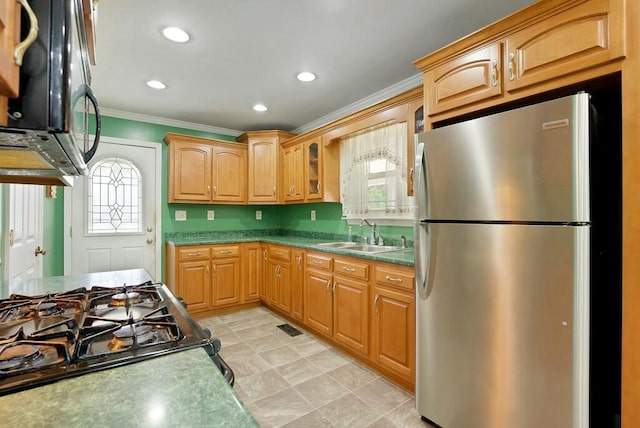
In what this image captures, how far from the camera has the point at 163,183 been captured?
3875mm

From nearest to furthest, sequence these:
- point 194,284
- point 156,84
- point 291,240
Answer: point 156,84 → point 194,284 → point 291,240

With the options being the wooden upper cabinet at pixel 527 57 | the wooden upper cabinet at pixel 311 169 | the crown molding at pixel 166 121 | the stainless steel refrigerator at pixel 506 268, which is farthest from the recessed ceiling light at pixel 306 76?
the crown molding at pixel 166 121

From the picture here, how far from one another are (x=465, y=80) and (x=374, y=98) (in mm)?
1586

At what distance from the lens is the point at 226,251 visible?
3.72 meters

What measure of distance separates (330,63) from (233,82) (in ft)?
3.07

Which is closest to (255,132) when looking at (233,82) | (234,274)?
(233,82)

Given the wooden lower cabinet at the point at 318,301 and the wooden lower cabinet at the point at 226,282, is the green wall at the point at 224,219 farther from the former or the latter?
the wooden lower cabinet at the point at 318,301

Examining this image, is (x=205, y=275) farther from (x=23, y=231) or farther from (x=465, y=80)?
(x=465, y=80)

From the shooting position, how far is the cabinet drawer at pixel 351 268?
2.40m

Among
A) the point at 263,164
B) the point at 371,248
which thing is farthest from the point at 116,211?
the point at 371,248

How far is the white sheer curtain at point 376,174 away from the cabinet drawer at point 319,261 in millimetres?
631

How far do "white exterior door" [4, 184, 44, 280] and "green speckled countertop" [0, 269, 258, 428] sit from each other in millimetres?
1614

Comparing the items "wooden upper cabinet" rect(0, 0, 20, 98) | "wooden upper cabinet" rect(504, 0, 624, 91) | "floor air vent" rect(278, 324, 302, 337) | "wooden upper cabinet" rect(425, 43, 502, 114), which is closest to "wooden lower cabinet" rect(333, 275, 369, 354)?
"floor air vent" rect(278, 324, 302, 337)

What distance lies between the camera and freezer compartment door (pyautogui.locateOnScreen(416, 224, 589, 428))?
4.01ft
